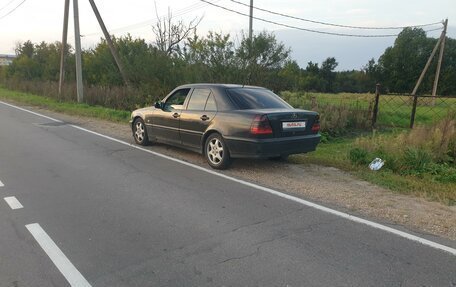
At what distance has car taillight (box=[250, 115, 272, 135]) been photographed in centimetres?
682

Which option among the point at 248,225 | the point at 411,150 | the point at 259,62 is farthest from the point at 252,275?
the point at 259,62

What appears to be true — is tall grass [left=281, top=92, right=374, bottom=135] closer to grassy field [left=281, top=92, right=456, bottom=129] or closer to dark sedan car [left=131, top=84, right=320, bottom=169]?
grassy field [left=281, top=92, right=456, bottom=129]

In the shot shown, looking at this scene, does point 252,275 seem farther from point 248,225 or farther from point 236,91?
point 236,91

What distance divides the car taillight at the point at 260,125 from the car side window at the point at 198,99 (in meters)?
1.54

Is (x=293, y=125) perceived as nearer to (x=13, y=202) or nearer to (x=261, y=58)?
(x=13, y=202)

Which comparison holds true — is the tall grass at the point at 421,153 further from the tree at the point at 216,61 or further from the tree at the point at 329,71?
the tree at the point at 329,71

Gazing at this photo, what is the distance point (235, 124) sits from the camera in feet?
23.4

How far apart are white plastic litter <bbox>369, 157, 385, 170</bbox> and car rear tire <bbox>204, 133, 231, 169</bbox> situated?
2692 mm

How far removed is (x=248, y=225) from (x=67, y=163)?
4.72 metres

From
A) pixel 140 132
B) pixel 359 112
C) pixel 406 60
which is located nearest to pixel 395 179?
pixel 140 132

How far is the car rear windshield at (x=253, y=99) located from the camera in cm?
748

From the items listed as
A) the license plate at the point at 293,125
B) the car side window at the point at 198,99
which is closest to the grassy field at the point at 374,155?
the license plate at the point at 293,125

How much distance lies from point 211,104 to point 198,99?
0.49 metres

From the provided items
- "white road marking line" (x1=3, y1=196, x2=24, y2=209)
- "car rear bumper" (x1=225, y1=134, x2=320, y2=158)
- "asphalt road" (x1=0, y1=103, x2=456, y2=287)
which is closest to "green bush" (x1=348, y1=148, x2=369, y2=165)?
"car rear bumper" (x1=225, y1=134, x2=320, y2=158)
